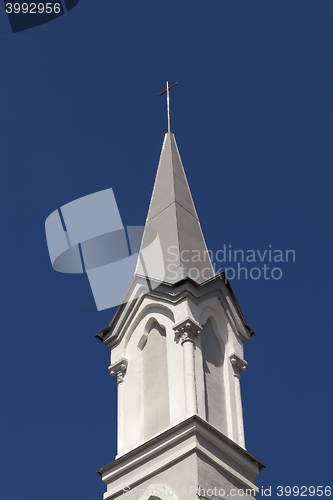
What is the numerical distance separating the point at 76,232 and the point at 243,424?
6.66m

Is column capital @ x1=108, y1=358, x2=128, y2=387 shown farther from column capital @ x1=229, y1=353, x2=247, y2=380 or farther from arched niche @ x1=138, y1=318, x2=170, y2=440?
column capital @ x1=229, y1=353, x2=247, y2=380

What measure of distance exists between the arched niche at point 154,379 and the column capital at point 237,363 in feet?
5.72

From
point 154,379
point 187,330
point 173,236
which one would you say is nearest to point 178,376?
point 154,379

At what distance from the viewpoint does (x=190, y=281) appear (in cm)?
2186

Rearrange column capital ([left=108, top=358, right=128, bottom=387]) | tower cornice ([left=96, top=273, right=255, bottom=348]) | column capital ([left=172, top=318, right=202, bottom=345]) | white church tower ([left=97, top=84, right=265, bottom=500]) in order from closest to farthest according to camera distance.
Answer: white church tower ([left=97, top=84, right=265, bottom=500]) → column capital ([left=172, top=318, right=202, bottom=345]) → column capital ([left=108, top=358, right=128, bottom=387]) → tower cornice ([left=96, top=273, right=255, bottom=348])

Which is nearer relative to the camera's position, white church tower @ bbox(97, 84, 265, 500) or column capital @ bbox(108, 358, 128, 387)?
white church tower @ bbox(97, 84, 265, 500)

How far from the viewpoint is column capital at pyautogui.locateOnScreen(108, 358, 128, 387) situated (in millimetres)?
21786

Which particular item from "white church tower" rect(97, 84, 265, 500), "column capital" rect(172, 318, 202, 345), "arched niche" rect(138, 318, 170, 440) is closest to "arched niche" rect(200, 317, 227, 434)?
"white church tower" rect(97, 84, 265, 500)

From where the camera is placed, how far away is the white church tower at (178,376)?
18922mm

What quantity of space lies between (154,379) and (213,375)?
4.64 feet

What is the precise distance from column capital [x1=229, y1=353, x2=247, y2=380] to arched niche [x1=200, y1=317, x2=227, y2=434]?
0.84 feet

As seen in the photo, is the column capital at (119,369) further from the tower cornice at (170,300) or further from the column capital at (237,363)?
the column capital at (237,363)

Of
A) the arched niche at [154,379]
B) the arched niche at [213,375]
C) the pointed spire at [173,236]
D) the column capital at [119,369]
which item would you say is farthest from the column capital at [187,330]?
the column capital at [119,369]

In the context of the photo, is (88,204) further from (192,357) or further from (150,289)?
(192,357)
